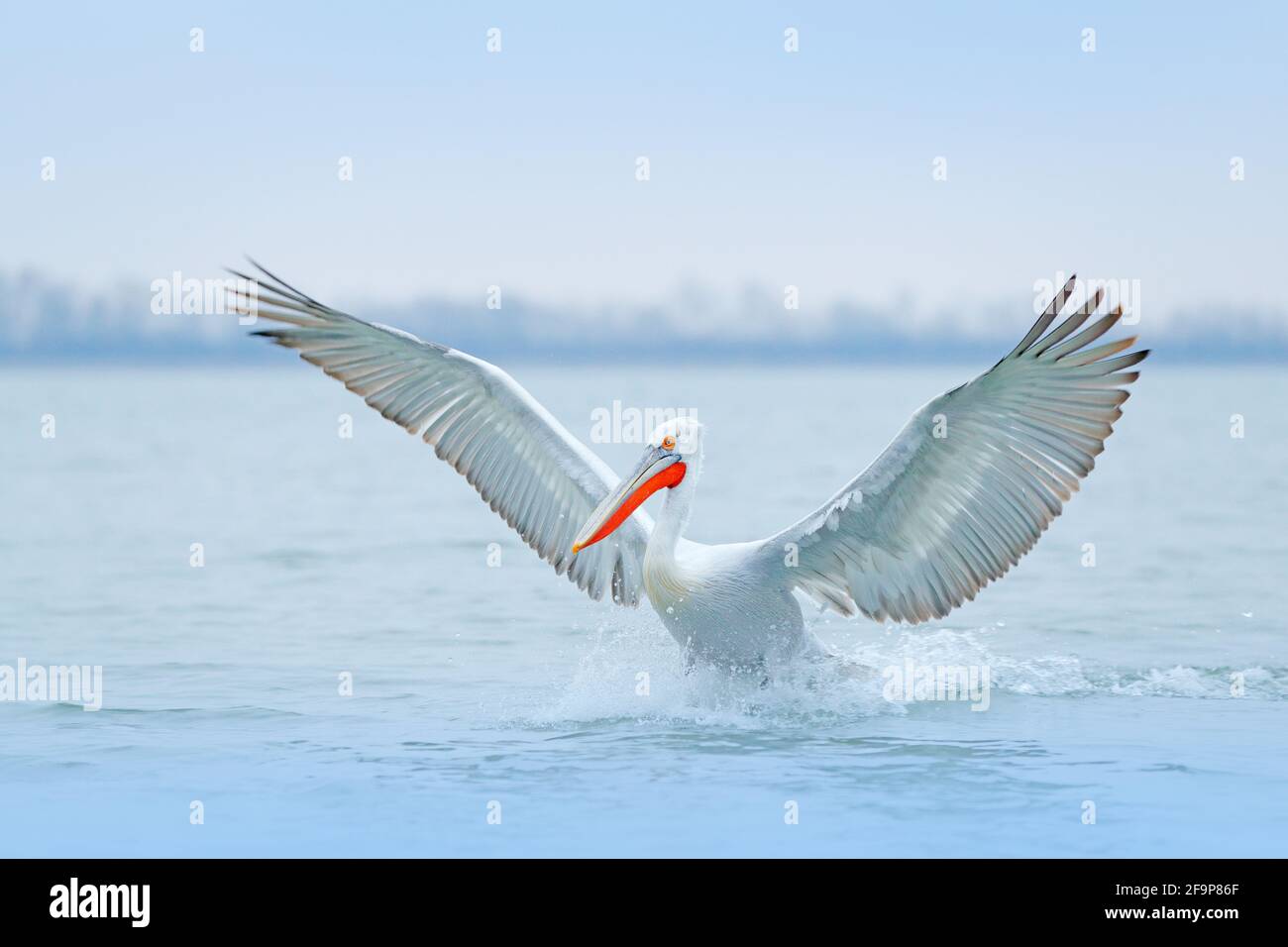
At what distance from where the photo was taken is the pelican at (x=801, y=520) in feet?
25.8

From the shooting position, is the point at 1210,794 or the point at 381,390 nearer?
the point at 1210,794

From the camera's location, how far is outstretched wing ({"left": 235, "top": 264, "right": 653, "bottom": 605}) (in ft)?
30.5

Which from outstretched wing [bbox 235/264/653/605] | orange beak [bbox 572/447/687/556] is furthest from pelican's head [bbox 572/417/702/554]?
outstretched wing [bbox 235/264/653/605]

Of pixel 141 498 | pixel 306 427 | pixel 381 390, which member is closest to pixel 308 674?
pixel 381 390

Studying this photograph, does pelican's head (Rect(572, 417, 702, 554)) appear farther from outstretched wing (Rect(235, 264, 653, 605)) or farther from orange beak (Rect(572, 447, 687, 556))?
outstretched wing (Rect(235, 264, 653, 605))

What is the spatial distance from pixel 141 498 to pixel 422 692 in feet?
46.4

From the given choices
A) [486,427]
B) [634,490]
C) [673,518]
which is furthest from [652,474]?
[486,427]

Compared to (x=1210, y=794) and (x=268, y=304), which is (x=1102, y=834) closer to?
(x=1210, y=794)

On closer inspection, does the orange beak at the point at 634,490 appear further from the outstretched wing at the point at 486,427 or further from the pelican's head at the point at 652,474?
the outstretched wing at the point at 486,427

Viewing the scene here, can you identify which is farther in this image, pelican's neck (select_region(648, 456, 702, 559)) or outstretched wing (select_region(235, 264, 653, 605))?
outstretched wing (select_region(235, 264, 653, 605))

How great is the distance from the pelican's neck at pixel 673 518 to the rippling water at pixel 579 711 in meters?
0.83

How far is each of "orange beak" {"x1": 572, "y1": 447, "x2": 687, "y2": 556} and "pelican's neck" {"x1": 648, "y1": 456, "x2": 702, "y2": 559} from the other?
2.1 inches

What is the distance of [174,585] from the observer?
14.6 metres

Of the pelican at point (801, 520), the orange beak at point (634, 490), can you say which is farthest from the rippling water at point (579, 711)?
the orange beak at point (634, 490)
